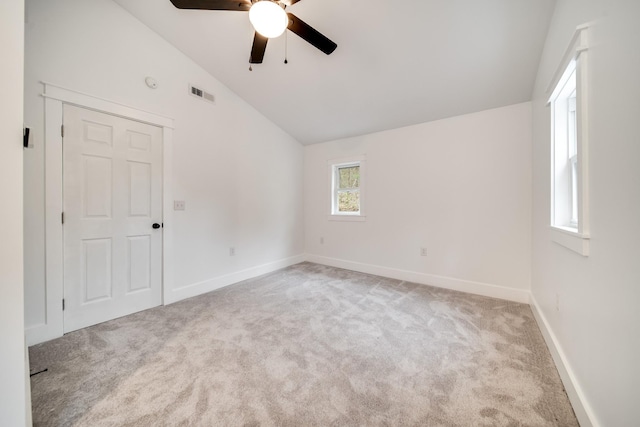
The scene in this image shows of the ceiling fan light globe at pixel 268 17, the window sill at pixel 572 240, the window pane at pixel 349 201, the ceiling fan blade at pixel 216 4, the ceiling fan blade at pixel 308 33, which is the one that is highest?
the ceiling fan blade at pixel 216 4

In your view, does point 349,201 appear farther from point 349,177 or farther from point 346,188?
point 349,177

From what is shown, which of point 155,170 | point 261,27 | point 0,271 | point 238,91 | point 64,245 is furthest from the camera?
point 238,91

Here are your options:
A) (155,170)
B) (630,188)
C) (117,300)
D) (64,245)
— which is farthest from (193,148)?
(630,188)

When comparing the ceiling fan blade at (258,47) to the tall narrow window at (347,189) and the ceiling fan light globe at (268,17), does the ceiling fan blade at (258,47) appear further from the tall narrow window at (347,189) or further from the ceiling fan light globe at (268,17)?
the tall narrow window at (347,189)

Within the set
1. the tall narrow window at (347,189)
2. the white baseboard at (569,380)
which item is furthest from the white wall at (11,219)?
the tall narrow window at (347,189)

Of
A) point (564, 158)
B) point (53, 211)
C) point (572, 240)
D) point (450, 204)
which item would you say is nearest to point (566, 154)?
point (564, 158)

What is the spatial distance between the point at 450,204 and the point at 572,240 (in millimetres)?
1813

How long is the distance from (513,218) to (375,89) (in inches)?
88.6

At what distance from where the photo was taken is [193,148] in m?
2.97

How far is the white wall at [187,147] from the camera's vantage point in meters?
1.96

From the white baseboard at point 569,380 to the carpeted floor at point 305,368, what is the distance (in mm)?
55

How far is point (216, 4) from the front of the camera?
5.55 feet

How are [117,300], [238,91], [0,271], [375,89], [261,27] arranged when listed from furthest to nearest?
[238,91]
[375,89]
[117,300]
[261,27]
[0,271]

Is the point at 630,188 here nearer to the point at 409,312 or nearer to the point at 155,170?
the point at 409,312
